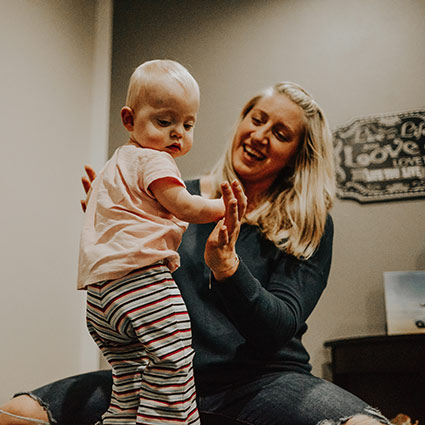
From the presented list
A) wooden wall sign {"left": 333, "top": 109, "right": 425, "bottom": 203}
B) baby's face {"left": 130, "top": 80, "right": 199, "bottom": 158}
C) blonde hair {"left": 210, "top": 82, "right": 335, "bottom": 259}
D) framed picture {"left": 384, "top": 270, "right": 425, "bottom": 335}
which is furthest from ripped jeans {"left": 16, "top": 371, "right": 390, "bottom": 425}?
wooden wall sign {"left": 333, "top": 109, "right": 425, "bottom": 203}

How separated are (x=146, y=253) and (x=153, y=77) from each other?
1.02 feet

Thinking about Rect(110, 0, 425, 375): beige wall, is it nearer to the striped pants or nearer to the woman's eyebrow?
the woman's eyebrow

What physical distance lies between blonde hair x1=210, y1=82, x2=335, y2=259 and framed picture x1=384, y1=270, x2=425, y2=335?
2.87 ft

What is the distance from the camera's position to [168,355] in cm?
82

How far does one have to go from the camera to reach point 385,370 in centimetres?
194

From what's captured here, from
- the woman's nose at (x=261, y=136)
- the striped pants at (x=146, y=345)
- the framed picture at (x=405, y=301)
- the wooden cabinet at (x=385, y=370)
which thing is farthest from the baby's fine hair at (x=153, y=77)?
the framed picture at (x=405, y=301)

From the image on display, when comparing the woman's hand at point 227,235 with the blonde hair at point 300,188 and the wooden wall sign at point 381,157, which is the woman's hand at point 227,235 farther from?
the wooden wall sign at point 381,157

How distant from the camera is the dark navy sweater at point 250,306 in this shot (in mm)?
1069

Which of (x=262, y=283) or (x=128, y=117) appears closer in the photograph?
(x=128, y=117)

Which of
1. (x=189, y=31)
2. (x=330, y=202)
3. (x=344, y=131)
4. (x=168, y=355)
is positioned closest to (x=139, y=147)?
(x=168, y=355)

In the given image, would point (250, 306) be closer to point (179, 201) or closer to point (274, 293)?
point (274, 293)

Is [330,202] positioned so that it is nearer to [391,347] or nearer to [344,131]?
[391,347]

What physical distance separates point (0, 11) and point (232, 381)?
145 centimetres

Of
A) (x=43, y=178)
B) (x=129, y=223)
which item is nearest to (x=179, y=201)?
(x=129, y=223)
